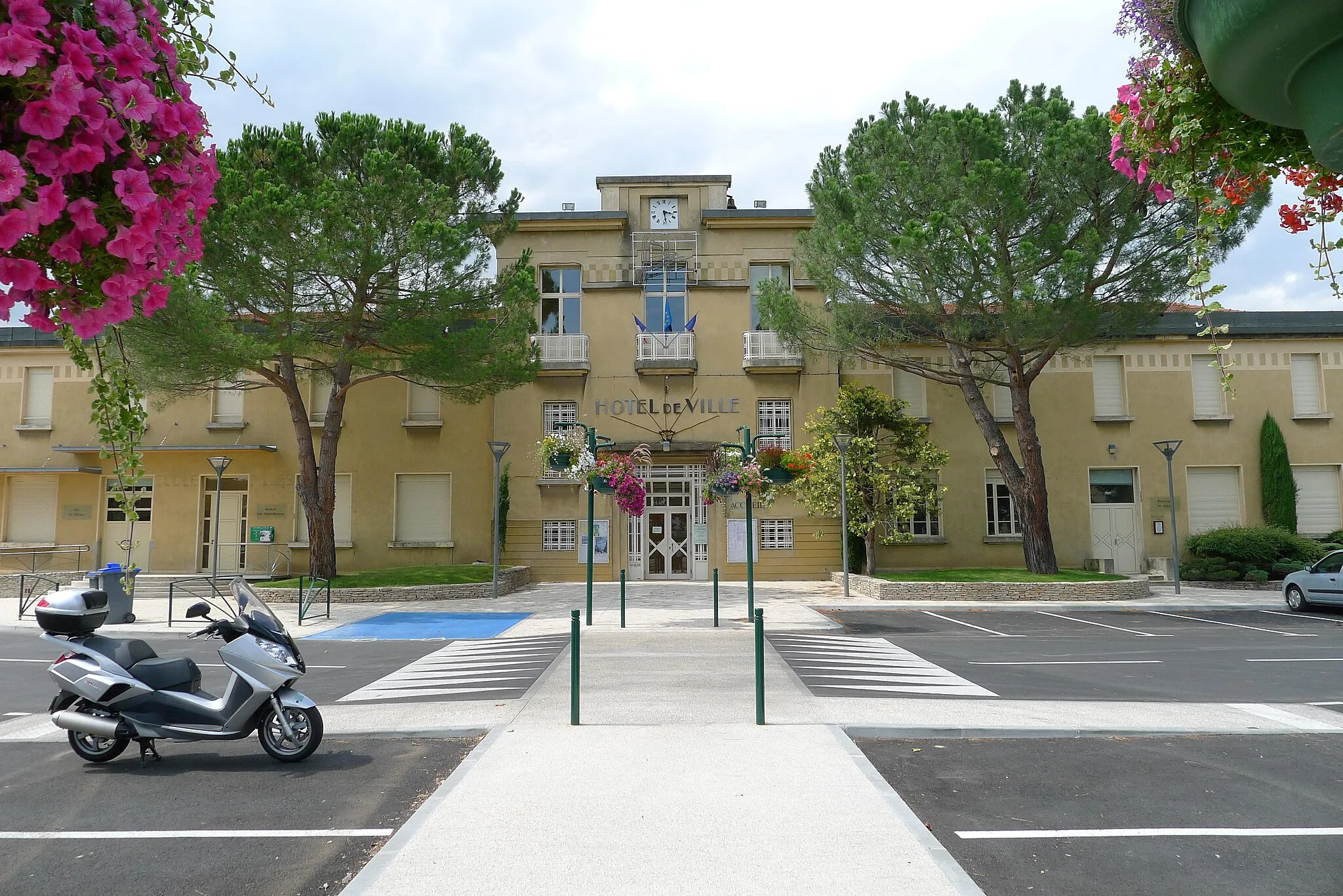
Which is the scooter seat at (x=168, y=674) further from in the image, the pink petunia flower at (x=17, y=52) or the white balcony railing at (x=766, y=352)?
the white balcony railing at (x=766, y=352)

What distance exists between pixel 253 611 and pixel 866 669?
6886 millimetres

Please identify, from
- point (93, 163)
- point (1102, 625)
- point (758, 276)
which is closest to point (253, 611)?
point (93, 163)

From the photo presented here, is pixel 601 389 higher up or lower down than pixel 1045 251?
lower down

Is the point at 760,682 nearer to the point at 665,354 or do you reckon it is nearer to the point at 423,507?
the point at 665,354

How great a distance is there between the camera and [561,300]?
2564cm

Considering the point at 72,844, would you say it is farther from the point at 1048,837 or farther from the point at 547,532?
the point at 547,532

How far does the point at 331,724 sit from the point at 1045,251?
1757 cm

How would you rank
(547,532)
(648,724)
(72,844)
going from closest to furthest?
(72,844), (648,724), (547,532)

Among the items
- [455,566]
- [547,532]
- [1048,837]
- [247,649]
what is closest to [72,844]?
[247,649]

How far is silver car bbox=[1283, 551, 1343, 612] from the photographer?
16953 millimetres

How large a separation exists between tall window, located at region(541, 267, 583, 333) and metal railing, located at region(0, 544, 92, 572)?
14.7 metres

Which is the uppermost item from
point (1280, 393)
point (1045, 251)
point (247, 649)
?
point (1045, 251)

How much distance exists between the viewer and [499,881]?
385 cm

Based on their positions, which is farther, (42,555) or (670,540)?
(670,540)
